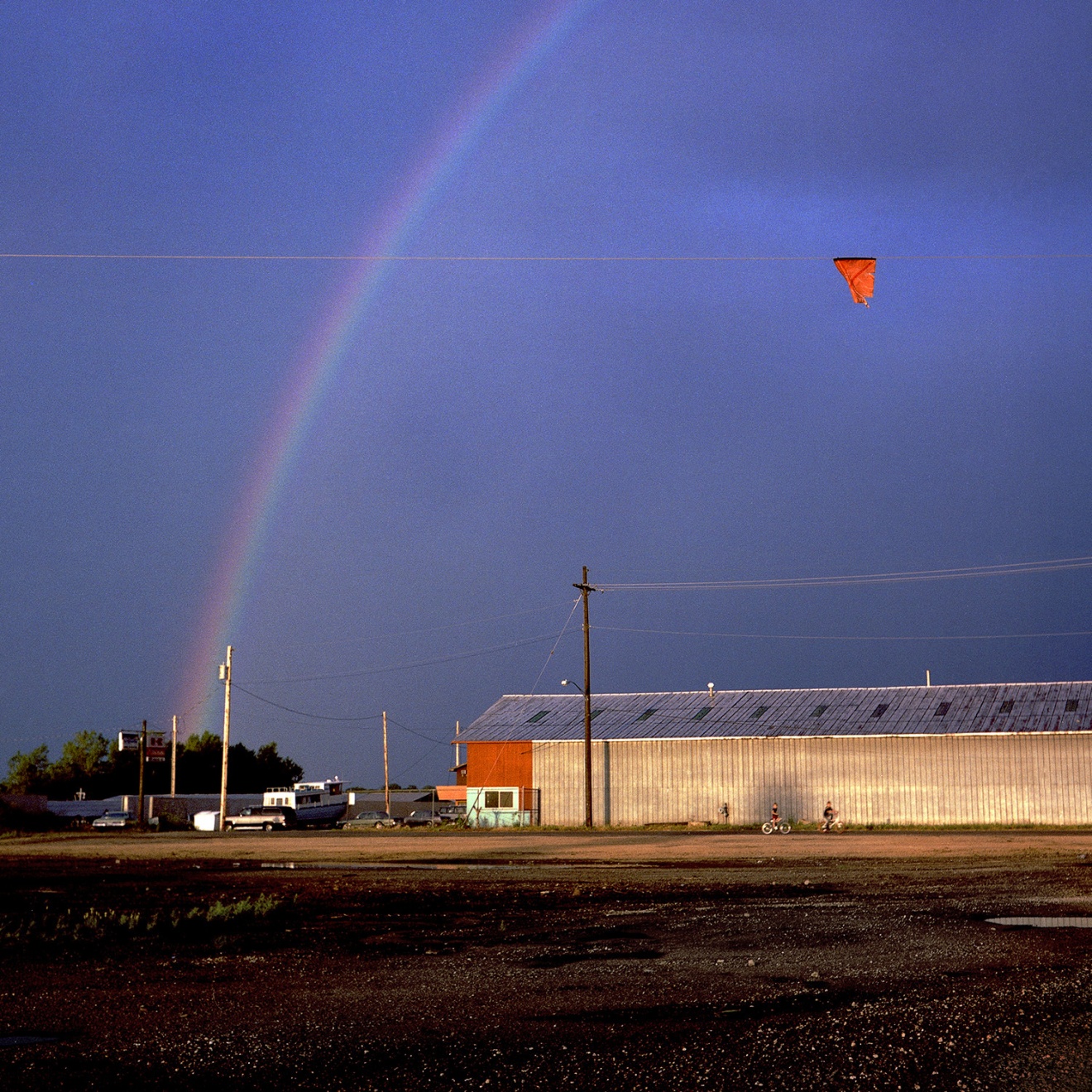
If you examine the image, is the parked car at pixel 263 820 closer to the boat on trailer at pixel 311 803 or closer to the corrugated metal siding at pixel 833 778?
the boat on trailer at pixel 311 803

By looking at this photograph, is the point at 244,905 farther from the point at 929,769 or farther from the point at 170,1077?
the point at 929,769

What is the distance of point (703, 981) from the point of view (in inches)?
391

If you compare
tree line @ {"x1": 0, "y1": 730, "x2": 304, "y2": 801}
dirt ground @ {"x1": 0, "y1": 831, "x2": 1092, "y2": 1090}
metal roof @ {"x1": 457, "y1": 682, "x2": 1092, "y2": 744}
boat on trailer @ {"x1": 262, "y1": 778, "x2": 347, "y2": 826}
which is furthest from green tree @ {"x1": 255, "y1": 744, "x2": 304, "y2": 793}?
dirt ground @ {"x1": 0, "y1": 831, "x2": 1092, "y2": 1090}

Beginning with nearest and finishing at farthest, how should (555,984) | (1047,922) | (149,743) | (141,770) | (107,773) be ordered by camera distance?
(555,984)
(1047,922)
(141,770)
(149,743)
(107,773)

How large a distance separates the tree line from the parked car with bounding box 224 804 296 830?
137 ft

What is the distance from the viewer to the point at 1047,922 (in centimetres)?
1354

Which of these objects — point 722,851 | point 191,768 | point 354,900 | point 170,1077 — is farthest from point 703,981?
point 191,768

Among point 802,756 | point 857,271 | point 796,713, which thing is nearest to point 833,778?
point 802,756

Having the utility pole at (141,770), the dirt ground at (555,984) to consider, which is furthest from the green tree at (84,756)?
the dirt ground at (555,984)

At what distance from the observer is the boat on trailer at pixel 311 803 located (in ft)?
258

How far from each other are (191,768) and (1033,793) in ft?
285

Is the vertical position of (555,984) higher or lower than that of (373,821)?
higher

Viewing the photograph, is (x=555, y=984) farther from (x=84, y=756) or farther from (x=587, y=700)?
(x=84, y=756)

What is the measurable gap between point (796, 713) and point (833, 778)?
4.89 metres
